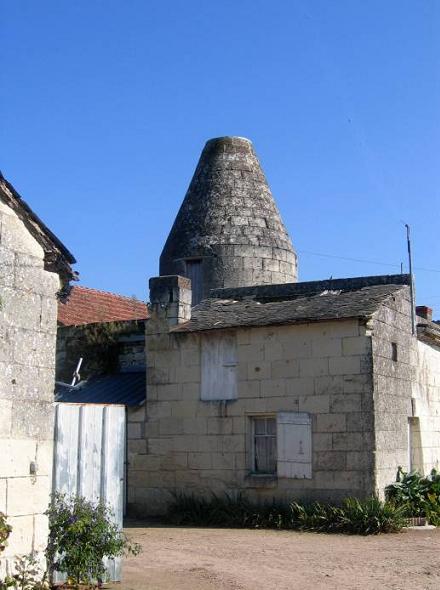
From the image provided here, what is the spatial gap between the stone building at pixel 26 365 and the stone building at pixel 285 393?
693cm

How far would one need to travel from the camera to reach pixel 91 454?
8344mm

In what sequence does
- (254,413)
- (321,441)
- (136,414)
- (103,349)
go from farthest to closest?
(103,349)
(136,414)
(254,413)
(321,441)

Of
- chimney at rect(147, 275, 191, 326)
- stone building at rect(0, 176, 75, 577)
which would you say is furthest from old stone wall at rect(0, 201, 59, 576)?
chimney at rect(147, 275, 191, 326)

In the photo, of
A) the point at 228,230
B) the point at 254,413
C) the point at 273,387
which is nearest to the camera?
the point at 273,387

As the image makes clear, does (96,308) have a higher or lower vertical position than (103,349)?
higher

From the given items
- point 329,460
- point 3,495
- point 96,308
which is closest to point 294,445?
point 329,460

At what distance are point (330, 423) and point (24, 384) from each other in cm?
738

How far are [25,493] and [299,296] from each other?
10.2 m

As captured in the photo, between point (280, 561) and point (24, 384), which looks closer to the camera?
point (24, 384)

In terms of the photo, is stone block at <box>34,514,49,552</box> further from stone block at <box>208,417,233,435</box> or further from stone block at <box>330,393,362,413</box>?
stone block at <box>208,417,233,435</box>

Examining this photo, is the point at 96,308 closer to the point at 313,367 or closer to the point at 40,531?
the point at 313,367

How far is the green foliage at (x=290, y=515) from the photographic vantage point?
1268cm

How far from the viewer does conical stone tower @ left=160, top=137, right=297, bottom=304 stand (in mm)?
18766

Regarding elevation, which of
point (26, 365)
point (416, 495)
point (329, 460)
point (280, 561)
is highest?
point (26, 365)
